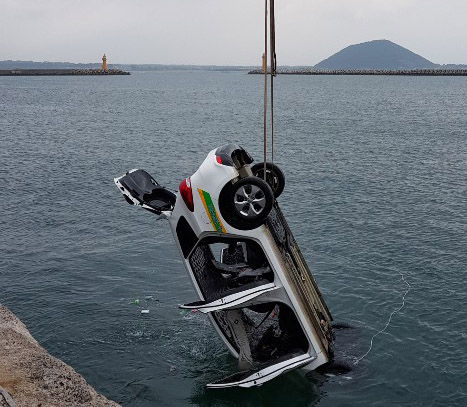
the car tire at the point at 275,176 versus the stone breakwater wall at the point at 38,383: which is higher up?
the car tire at the point at 275,176

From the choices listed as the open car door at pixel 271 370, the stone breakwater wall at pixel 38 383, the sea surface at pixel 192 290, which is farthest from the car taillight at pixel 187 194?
the sea surface at pixel 192 290

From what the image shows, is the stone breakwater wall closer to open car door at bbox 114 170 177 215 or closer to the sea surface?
the sea surface

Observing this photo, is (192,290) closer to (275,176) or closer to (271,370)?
(275,176)

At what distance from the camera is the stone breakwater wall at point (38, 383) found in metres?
9.99

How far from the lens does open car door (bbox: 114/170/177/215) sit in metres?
12.3

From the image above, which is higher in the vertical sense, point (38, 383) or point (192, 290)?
point (38, 383)

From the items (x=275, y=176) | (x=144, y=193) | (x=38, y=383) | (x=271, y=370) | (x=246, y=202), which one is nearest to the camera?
(x=38, y=383)

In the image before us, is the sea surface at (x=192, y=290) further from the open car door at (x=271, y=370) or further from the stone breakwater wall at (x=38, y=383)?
the stone breakwater wall at (x=38, y=383)

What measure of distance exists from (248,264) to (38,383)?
15.3 ft

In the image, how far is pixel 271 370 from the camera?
11398mm

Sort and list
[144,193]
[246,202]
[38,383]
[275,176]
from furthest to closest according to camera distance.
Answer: [275,176]
[144,193]
[246,202]
[38,383]

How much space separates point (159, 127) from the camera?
230 ft

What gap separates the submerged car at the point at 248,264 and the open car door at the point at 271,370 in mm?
18

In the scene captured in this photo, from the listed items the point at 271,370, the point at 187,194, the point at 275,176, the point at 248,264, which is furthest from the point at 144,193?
the point at 271,370
